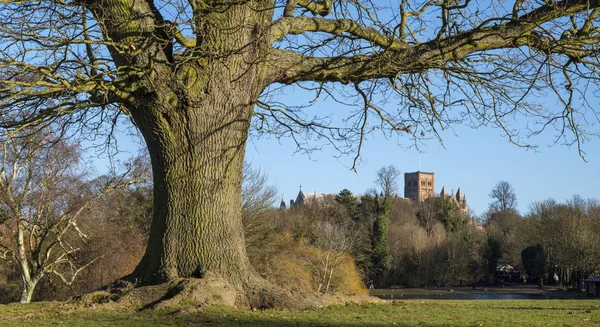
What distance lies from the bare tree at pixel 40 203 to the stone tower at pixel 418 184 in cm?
13614

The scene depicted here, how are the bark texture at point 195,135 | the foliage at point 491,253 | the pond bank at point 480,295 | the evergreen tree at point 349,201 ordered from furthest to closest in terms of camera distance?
1. the foliage at point 491,253
2. the evergreen tree at point 349,201
3. the pond bank at point 480,295
4. the bark texture at point 195,135

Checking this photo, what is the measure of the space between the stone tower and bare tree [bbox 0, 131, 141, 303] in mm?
136137

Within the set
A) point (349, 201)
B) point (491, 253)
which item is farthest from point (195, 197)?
point (491, 253)

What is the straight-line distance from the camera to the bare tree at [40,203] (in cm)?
2186

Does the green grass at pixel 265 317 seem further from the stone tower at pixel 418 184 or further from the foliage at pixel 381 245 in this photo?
the stone tower at pixel 418 184

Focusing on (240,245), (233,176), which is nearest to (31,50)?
(233,176)

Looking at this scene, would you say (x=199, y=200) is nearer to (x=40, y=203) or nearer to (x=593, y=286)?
(x=40, y=203)

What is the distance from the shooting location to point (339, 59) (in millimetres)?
9430

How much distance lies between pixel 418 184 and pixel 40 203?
459ft

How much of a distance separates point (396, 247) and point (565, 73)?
53.9 m

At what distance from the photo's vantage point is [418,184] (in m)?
158

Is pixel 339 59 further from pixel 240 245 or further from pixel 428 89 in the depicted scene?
pixel 240 245

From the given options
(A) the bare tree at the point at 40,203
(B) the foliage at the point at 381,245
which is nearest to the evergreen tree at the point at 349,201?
(B) the foliage at the point at 381,245

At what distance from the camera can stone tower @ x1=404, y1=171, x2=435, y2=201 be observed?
516ft
